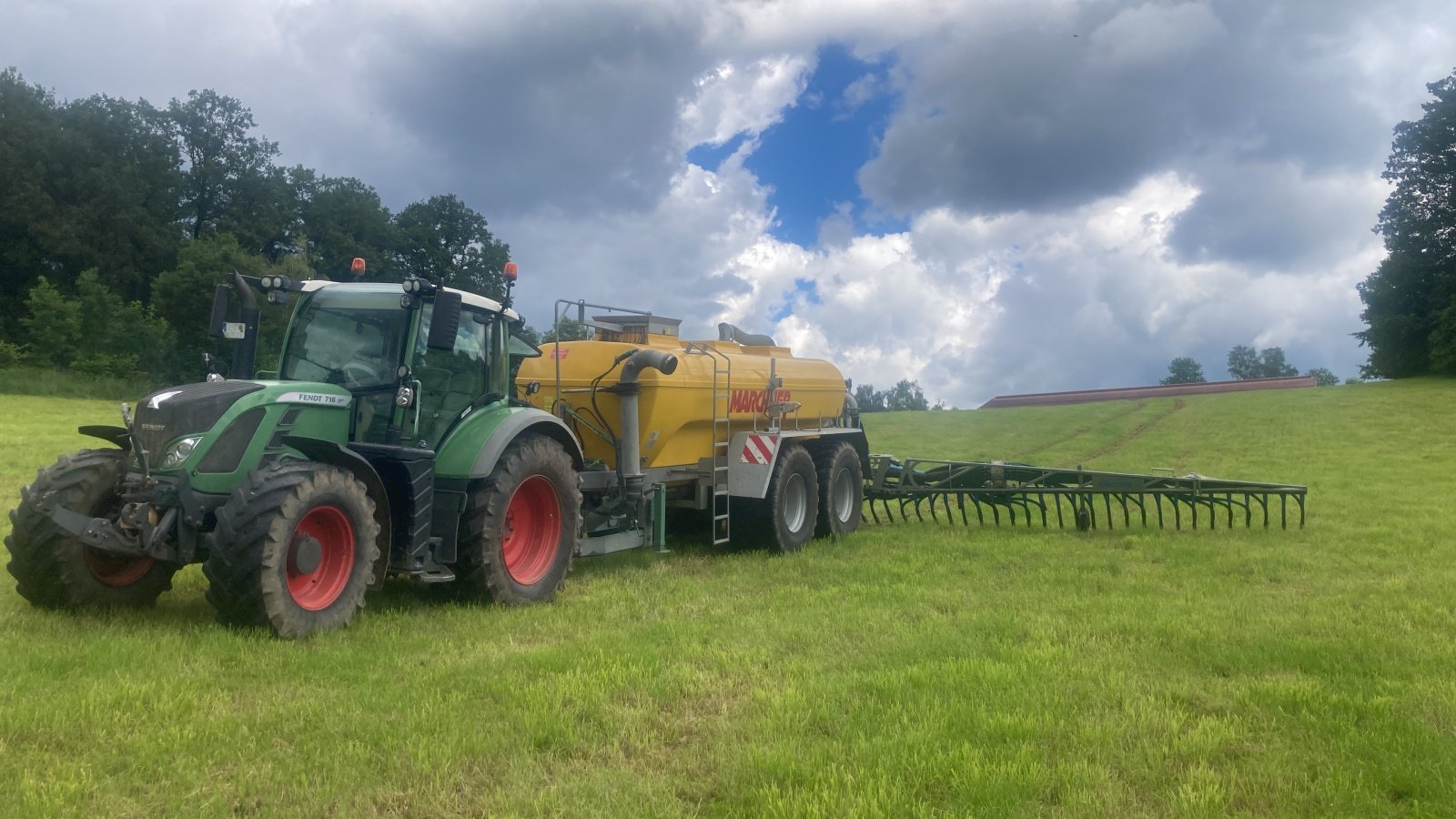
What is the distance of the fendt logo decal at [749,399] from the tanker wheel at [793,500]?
57 cm

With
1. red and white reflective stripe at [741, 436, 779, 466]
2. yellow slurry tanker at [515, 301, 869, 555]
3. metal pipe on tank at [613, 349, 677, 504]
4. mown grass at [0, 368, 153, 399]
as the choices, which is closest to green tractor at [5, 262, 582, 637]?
metal pipe on tank at [613, 349, 677, 504]

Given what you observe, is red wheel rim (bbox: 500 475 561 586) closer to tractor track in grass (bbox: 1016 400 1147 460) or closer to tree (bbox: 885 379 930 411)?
tractor track in grass (bbox: 1016 400 1147 460)

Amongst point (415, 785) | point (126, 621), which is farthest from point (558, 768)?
point (126, 621)

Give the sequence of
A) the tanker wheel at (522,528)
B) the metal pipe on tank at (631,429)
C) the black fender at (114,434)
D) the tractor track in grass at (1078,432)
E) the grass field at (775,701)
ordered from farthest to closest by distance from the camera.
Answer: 1. the tractor track in grass at (1078,432)
2. the metal pipe on tank at (631,429)
3. the tanker wheel at (522,528)
4. the black fender at (114,434)
5. the grass field at (775,701)

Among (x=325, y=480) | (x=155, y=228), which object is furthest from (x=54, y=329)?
(x=325, y=480)

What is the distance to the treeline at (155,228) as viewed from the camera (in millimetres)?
38781

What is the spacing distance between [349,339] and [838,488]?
6.49m

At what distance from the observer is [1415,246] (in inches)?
1818

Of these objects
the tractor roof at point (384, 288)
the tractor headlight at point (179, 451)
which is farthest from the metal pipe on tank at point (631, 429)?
the tractor headlight at point (179, 451)

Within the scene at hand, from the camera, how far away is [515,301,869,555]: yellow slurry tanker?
872cm

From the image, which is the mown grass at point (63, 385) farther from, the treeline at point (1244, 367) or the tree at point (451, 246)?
the treeline at point (1244, 367)

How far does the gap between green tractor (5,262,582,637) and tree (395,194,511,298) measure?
4486 centimetres

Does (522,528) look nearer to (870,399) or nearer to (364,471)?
(364,471)

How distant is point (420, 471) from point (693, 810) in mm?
3777
